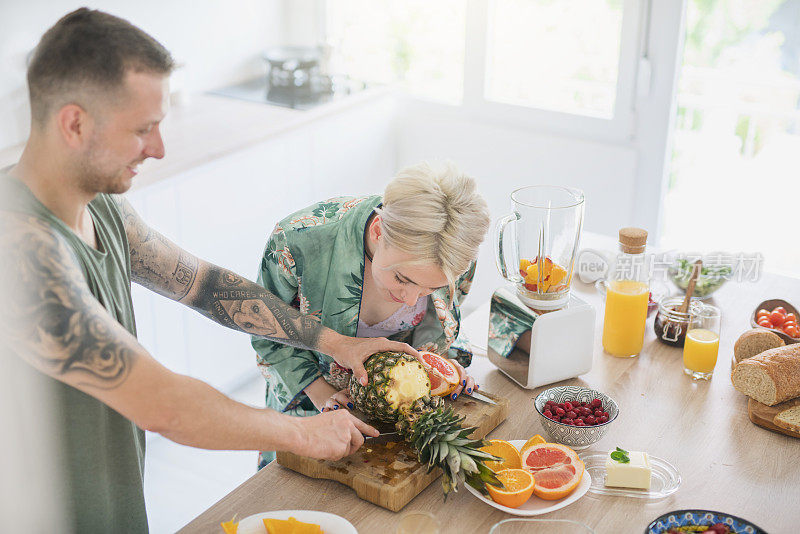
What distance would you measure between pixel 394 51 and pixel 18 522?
356cm

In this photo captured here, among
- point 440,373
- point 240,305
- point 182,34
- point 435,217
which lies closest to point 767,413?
point 440,373

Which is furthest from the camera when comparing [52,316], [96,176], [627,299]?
[627,299]

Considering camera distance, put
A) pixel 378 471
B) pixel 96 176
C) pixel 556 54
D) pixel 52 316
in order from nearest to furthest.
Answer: pixel 52 316, pixel 96 176, pixel 378 471, pixel 556 54

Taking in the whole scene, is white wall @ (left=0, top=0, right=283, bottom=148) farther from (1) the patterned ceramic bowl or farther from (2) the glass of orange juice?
(2) the glass of orange juice

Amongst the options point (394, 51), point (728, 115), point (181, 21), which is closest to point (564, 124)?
point (728, 115)

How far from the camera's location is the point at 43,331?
1261 mm

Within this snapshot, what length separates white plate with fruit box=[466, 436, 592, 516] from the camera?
1583mm

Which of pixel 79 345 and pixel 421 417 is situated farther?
pixel 421 417

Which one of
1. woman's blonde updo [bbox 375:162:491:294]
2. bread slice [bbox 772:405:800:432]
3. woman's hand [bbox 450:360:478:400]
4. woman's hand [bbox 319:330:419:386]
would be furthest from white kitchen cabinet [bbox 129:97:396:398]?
bread slice [bbox 772:405:800:432]

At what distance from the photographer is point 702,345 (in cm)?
202

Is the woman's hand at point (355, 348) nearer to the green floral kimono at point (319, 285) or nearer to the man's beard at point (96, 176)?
the green floral kimono at point (319, 285)

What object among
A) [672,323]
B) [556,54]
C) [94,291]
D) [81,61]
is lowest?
[672,323]

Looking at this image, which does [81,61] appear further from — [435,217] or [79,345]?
[435,217]

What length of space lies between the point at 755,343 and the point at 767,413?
0.24m
